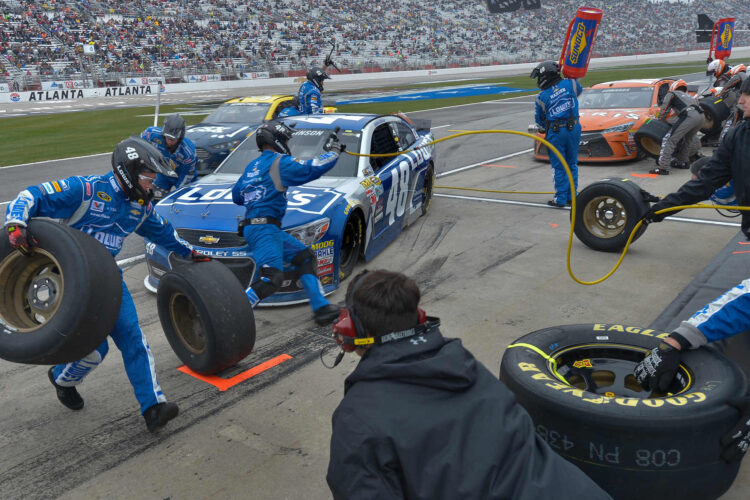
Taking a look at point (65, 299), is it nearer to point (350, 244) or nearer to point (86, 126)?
point (350, 244)

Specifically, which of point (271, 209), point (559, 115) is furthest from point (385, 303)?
point (559, 115)

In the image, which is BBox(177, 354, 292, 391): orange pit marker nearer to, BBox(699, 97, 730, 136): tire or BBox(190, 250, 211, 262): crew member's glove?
BBox(190, 250, 211, 262): crew member's glove

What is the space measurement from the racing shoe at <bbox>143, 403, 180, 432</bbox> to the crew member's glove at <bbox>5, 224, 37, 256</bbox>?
3.85 ft

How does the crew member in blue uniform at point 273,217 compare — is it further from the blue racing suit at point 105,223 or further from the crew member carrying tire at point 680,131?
the crew member carrying tire at point 680,131

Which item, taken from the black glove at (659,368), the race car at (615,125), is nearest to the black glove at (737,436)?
the black glove at (659,368)

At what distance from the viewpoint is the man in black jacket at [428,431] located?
1.72 m

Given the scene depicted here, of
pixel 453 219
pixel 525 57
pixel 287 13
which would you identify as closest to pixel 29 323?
pixel 453 219

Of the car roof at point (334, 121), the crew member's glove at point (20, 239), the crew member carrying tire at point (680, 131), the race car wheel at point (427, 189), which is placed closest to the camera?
the crew member's glove at point (20, 239)

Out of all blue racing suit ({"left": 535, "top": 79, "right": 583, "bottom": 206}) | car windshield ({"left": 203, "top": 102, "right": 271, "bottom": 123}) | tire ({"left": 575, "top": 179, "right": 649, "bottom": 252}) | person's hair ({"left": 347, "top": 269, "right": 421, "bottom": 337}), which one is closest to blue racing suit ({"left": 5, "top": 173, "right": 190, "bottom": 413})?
person's hair ({"left": 347, "top": 269, "right": 421, "bottom": 337})

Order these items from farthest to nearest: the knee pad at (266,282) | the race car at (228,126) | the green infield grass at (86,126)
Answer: the green infield grass at (86,126) → the race car at (228,126) → the knee pad at (266,282)

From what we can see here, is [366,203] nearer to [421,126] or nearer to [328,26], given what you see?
[421,126]

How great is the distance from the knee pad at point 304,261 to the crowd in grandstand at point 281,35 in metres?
34.2

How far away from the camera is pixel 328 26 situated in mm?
54188

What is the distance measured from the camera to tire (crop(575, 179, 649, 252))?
681 centimetres
